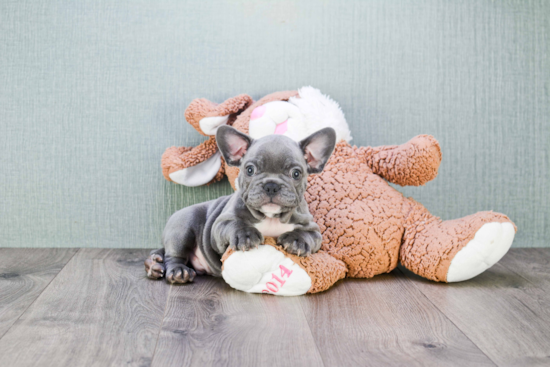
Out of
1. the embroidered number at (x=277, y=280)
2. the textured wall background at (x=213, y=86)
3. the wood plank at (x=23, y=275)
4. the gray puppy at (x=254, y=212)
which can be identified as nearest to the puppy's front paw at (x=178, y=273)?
the gray puppy at (x=254, y=212)

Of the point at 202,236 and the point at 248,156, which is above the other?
the point at 248,156

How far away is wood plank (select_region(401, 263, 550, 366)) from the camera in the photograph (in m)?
1.20

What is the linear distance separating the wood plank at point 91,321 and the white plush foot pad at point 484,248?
3.20 ft

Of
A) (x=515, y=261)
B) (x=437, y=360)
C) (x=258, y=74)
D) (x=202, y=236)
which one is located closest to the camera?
(x=437, y=360)

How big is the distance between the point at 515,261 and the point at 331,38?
123cm

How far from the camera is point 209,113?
1.97m

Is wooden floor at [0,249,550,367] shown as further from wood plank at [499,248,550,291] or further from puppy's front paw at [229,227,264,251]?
puppy's front paw at [229,227,264,251]

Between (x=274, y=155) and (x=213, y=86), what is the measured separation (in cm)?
86

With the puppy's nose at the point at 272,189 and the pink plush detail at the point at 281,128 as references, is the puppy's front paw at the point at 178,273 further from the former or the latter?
the pink plush detail at the point at 281,128

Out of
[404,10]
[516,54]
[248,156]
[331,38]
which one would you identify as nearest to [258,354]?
[248,156]

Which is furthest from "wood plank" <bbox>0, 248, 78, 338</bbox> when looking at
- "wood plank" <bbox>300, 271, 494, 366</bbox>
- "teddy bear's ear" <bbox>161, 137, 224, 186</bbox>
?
"wood plank" <bbox>300, 271, 494, 366</bbox>

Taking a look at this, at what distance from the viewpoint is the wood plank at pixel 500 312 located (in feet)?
3.94

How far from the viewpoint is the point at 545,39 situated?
2275 mm

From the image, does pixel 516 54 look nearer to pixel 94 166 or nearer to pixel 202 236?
pixel 202 236
